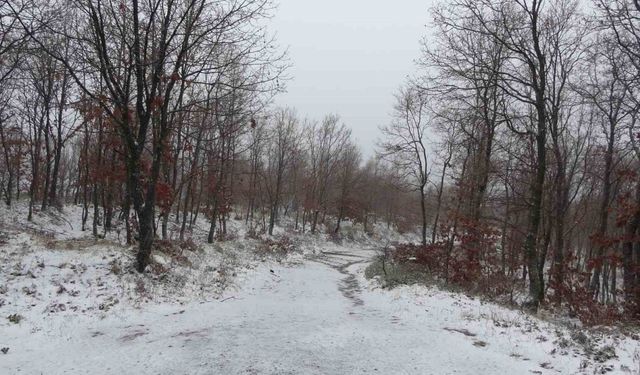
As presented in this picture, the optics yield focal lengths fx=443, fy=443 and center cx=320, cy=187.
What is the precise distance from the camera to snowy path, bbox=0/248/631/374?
5758 mm

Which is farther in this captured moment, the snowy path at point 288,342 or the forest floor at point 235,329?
the forest floor at point 235,329

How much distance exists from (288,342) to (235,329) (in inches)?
48.6

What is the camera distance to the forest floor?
19.2 ft

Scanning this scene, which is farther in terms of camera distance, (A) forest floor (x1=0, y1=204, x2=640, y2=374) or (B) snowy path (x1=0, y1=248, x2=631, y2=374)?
(A) forest floor (x1=0, y1=204, x2=640, y2=374)

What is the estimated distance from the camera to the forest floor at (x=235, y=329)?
587 cm

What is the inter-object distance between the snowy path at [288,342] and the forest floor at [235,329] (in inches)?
1.0

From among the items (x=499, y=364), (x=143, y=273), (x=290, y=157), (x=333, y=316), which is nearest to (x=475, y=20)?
(x=333, y=316)

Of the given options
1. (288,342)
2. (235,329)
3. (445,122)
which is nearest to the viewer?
(288,342)

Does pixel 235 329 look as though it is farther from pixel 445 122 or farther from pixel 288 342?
pixel 445 122

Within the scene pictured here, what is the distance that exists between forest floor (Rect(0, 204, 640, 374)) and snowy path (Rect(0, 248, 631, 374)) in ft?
0.08

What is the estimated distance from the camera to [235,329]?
7.65 meters

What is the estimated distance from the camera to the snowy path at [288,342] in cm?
576

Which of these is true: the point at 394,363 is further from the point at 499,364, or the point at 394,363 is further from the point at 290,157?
the point at 290,157

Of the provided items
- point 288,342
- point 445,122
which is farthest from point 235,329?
point 445,122
